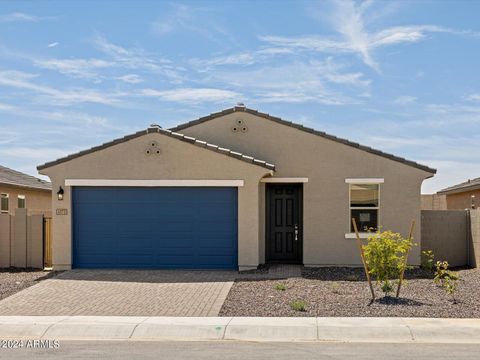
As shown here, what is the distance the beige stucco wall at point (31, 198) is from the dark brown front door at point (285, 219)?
10454mm

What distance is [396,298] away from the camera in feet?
46.1

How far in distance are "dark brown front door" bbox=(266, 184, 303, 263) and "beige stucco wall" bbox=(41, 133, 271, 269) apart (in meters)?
1.74

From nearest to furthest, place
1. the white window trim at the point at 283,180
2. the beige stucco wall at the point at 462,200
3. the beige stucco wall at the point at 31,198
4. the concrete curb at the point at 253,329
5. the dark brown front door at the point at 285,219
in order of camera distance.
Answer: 1. the concrete curb at the point at 253,329
2. the white window trim at the point at 283,180
3. the dark brown front door at the point at 285,219
4. the beige stucco wall at the point at 462,200
5. the beige stucco wall at the point at 31,198

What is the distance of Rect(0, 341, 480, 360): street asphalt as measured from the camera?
967cm

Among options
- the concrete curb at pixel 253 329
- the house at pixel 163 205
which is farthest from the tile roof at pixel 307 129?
the concrete curb at pixel 253 329

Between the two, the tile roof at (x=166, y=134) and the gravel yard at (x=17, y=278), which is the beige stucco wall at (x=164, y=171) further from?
the gravel yard at (x=17, y=278)

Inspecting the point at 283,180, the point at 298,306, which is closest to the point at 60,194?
the point at 283,180

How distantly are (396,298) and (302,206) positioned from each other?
671 cm

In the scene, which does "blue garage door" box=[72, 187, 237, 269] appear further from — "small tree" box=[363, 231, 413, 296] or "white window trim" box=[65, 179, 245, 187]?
"small tree" box=[363, 231, 413, 296]

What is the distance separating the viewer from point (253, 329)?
11.5 metres

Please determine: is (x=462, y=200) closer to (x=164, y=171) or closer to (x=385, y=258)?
(x=164, y=171)

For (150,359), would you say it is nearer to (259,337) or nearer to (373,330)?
(259,337)

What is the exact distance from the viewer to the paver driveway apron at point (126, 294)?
1344 cm

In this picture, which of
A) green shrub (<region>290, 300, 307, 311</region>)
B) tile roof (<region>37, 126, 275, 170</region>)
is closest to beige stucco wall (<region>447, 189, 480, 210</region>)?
tile roof (<region>37, 126, 275, 170</region>)
